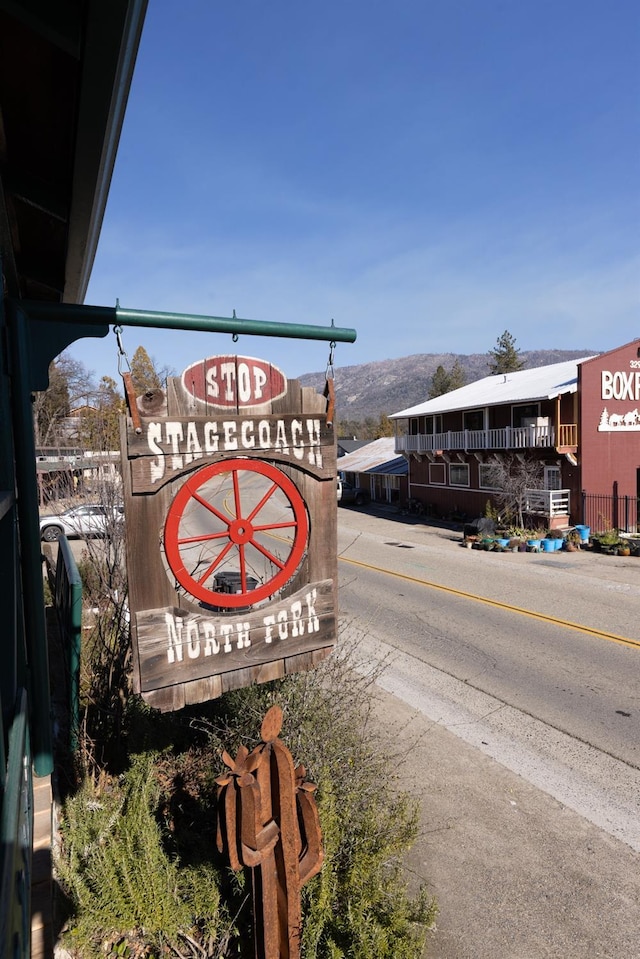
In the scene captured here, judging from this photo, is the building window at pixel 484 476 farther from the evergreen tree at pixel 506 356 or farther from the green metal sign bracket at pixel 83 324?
the evergreen tree at pixel 506 356

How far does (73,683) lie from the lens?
16.2 ft

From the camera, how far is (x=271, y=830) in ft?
9.16

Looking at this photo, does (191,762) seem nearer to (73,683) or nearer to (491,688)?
(73,683)

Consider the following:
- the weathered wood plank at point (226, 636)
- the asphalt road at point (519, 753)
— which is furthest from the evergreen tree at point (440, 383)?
the weathered wood plank at point (226, 636)

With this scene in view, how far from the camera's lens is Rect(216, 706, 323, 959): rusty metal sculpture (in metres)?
2.73

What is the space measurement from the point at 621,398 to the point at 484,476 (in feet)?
21.3

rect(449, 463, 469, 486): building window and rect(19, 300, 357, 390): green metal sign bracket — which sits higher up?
rect(19, 300, 357, 390): green metal sign bracket

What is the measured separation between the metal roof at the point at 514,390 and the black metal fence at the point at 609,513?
164 inches

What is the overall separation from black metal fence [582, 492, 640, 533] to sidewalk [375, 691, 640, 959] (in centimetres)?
1706

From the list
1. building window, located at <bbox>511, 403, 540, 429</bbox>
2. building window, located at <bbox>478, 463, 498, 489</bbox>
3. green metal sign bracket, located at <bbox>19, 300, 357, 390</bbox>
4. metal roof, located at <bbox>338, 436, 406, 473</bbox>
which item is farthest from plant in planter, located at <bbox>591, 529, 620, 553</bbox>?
green metal sign bracket, located at <bbox>19, 300, 357, 390</bbox>

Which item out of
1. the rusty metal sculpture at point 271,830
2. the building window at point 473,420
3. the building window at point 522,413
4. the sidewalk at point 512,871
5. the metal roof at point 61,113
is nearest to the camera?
the metal roof at point 61,113

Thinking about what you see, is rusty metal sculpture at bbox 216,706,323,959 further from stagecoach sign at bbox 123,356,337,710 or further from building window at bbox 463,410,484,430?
building window at bbox 463,410,484,430

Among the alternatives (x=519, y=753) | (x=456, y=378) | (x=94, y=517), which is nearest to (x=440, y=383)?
(x=456, y=378)

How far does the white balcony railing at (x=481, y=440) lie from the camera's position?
73.4 feet
